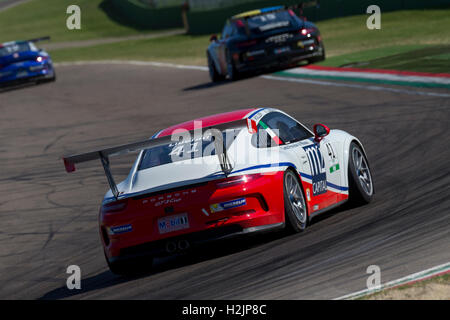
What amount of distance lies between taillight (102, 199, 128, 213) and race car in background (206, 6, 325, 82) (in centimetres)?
1548

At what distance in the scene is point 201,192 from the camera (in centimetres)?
807

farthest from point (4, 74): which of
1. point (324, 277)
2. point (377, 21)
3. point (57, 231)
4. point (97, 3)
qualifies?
point (97, 3)

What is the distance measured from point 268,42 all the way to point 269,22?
72 centimetres

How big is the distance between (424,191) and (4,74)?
21.8 m

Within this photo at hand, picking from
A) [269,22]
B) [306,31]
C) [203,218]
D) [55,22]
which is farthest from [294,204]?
[55,22]

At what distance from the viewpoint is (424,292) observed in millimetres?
5992

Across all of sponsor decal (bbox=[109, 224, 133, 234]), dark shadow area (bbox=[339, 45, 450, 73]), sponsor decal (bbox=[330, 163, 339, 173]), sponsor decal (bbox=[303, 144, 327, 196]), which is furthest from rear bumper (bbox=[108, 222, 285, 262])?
dark shadow area (bbox=[339, 45, 450, 73])

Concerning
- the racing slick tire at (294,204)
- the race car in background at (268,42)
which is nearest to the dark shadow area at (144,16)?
the race car in background at (268,42)

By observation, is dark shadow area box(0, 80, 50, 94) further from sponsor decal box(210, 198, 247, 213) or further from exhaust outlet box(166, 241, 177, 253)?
sponsor decal box(210, 198, 247, 213)

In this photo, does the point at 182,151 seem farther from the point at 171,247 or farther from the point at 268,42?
the point at 268,42

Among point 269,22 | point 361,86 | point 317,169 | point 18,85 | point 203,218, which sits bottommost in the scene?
point 18,85

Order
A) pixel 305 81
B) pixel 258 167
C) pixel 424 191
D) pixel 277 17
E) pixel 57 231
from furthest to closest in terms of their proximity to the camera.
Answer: pixel 277 17 < pixel 305 81 < pixel 57 231 < pixel 424 191 < pixel 258 167

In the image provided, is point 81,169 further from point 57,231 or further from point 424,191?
point 424,191

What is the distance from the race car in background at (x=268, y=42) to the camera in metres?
23.4
